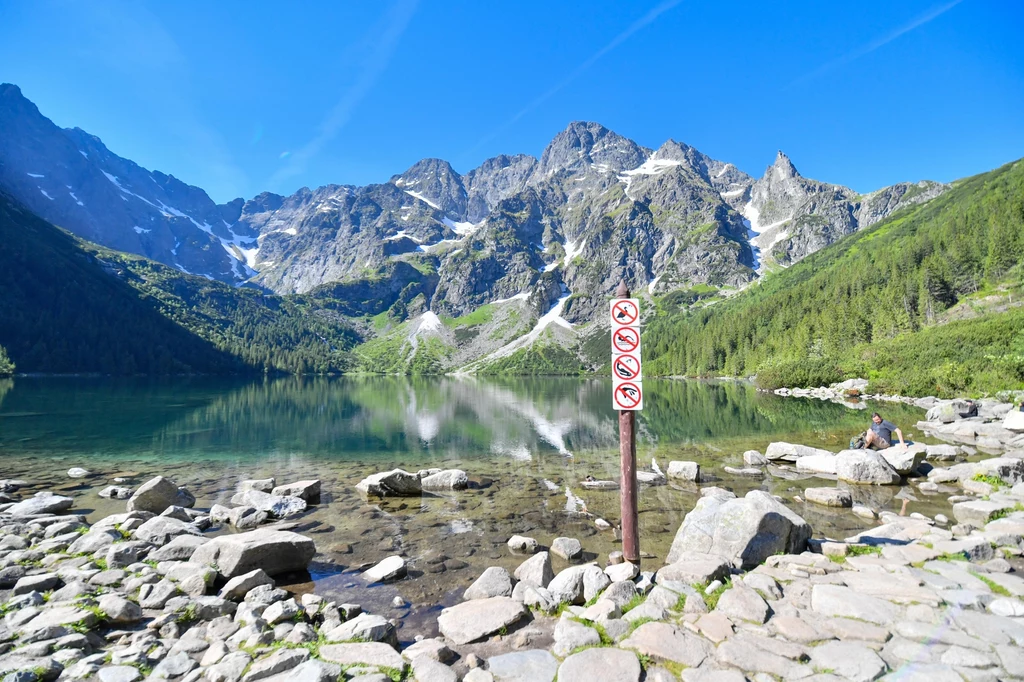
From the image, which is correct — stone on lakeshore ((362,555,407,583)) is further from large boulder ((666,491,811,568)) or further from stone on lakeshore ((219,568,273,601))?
large boulder ((666,491,811,568))

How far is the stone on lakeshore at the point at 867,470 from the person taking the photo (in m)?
18.7

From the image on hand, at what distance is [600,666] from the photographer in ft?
19.8

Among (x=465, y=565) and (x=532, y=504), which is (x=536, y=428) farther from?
(x=465, y=565)

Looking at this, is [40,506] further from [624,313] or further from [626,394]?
[624,313]

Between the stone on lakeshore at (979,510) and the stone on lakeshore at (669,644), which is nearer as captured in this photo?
the stone on lakeshore at (669,644)

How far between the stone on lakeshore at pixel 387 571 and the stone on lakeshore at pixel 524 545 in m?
3.16

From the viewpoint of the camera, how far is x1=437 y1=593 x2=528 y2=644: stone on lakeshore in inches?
303

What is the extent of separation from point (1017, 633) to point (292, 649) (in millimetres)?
10323

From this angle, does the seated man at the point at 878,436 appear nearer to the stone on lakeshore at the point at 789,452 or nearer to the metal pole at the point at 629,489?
the stone on lakeshore at the point at 789,452

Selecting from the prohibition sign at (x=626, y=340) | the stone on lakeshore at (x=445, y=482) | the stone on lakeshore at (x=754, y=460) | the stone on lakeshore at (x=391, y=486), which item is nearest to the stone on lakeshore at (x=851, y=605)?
the prohibition sign at (x=626, y=340)

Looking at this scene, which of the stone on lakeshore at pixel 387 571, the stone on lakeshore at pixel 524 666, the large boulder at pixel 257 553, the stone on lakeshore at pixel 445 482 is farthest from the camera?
the stone on lakeshore at pixel 445 482

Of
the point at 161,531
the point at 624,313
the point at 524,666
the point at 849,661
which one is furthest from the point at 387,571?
the point at 849,661

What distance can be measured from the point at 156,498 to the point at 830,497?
24827 mm

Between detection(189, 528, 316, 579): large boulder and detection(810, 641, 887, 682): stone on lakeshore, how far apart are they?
36.5 feet
